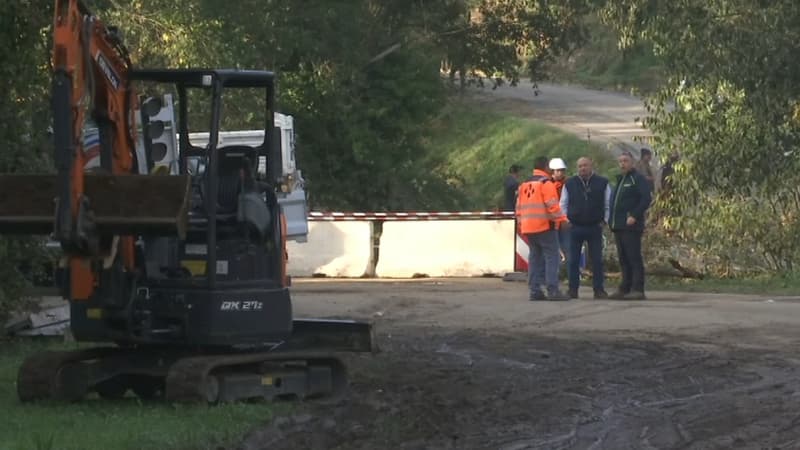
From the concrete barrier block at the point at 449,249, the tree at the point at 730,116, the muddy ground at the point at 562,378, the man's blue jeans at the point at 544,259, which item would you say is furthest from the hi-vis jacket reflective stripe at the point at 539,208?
the concrete barrier block at the point at 449,249

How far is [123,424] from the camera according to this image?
1154cm

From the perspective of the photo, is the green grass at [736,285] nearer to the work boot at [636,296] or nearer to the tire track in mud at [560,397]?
the work boot at [636,296]

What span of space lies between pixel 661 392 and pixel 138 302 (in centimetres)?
417

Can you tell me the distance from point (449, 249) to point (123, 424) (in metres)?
15.9

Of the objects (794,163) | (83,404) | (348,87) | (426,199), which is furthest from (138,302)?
(426,199)

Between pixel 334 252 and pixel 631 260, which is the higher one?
pixel 631 260

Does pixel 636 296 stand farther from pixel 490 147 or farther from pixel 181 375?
pixel 490 147

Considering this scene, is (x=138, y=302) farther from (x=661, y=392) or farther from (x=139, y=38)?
(x=139, y=38)

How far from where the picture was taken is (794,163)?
2461cm

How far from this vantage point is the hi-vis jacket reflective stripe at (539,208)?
21703 millimetres

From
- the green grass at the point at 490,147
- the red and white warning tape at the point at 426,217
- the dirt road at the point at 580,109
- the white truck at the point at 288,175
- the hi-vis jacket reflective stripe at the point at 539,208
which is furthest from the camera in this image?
the dirt road at the point at 580,109

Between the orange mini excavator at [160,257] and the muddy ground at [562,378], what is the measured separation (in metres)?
0.68

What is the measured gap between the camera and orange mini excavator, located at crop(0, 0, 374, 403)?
11.8m

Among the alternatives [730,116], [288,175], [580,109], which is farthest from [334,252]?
[580,109]
